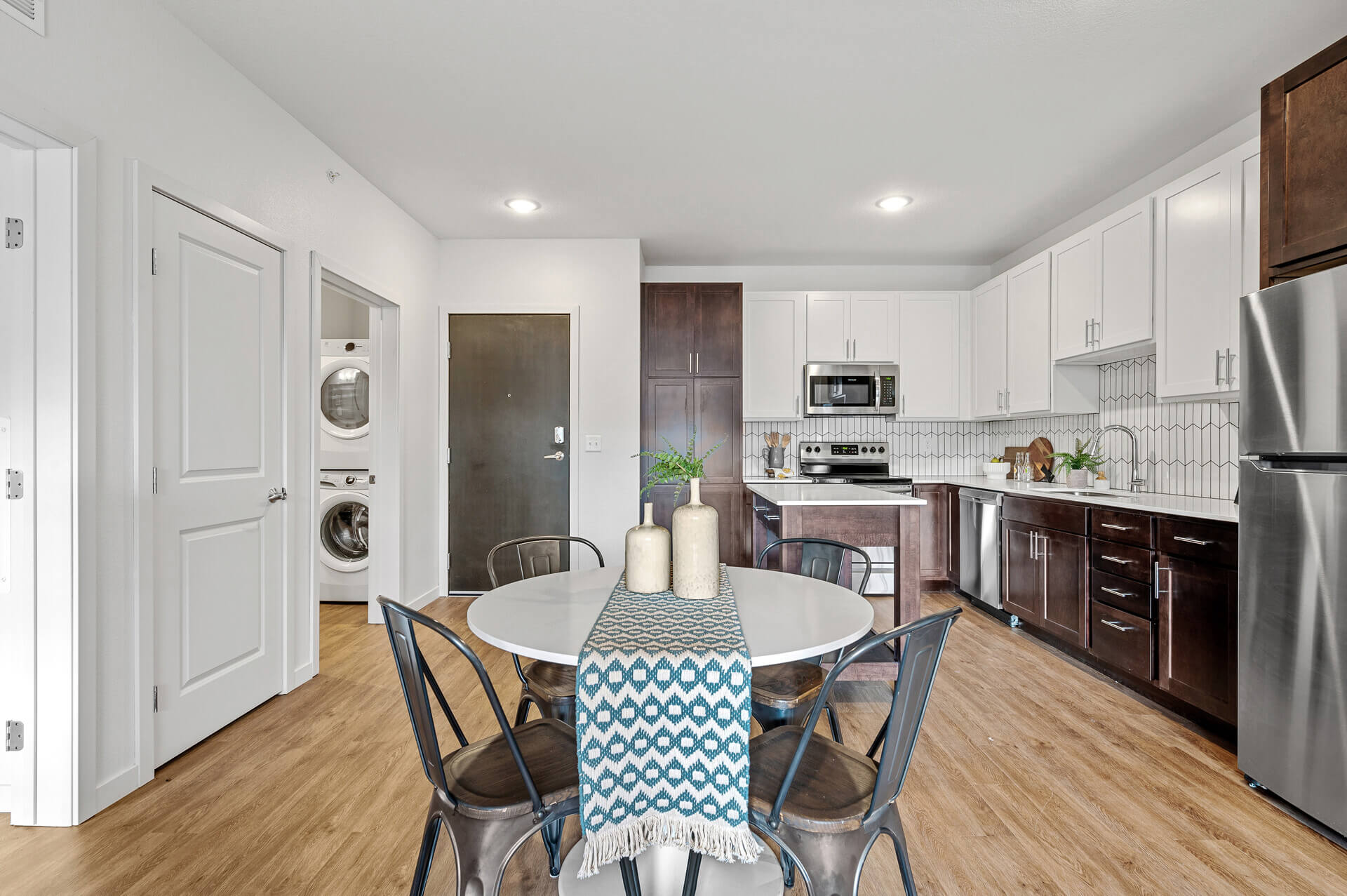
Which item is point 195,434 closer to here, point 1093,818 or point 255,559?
point 255,559

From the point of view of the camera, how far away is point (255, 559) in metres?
2.62

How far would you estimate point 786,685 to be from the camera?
1.76 m

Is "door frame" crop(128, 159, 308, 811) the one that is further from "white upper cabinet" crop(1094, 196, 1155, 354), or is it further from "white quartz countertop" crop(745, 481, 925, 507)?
"white upper cabinet" crop(1094, 196, 1155, 354)

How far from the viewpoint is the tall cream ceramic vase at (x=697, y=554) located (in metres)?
1.61

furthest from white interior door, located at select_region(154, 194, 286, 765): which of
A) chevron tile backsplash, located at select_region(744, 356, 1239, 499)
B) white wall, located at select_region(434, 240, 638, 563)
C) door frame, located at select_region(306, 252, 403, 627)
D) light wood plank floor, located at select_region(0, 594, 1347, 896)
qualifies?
chevron tile backsplash, located at select_region(744, 356, 1239, 499)

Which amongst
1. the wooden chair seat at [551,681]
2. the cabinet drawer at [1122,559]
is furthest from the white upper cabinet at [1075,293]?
the wooden chair seat at [551,681]

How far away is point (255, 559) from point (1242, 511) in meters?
3.64

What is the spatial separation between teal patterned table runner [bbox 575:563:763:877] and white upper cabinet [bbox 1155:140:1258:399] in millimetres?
2768

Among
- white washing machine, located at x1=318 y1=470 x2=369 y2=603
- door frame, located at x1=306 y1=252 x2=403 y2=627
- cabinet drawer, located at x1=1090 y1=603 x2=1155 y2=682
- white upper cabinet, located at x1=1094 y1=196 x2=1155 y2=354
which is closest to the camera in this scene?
cabinet drawer, located at x1=1090 y1=603 x2=1155 y2=682

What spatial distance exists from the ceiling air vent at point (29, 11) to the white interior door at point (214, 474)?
1.70 feet

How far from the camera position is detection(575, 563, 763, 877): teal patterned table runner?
1203mm

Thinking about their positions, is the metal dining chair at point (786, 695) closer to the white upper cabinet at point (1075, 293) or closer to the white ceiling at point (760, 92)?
the white ceiling at point (760, 92)

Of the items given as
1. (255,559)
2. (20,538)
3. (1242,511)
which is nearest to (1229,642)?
(1242,511)

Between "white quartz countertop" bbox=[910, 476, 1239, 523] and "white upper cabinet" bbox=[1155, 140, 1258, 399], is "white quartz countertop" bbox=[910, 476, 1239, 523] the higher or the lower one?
the lower one
